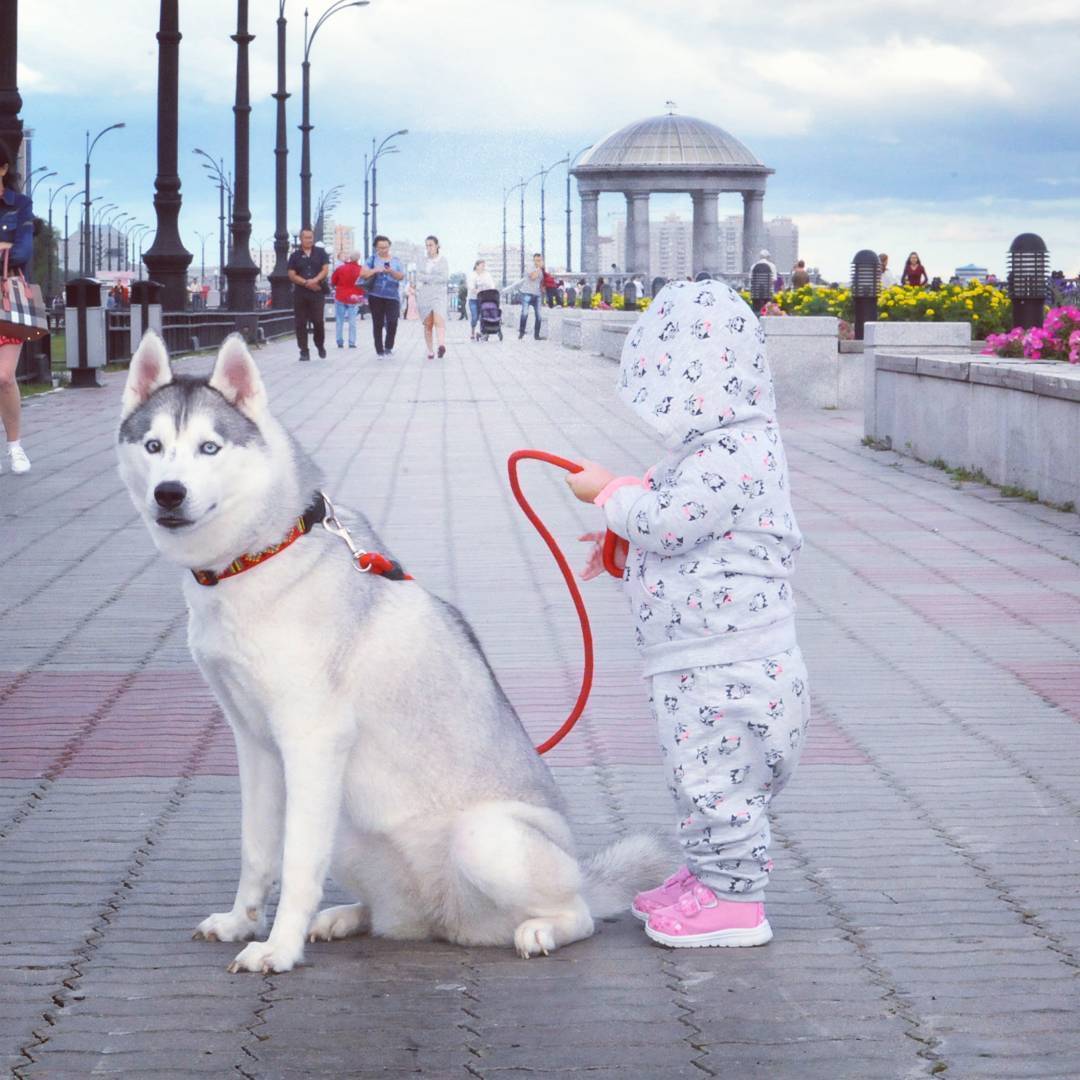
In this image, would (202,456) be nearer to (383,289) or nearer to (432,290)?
→ (383,289)

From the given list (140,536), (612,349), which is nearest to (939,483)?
(140,536)

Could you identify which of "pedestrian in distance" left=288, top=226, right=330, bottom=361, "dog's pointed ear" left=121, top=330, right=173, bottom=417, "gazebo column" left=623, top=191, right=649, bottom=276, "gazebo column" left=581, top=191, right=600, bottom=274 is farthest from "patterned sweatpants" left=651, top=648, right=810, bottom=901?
"gazebo column" left=581, top=191, right=600, bottom=274

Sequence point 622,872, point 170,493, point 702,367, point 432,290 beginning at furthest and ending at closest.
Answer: point 432,290 < point 622,872 < point 702,367 < point 170,493

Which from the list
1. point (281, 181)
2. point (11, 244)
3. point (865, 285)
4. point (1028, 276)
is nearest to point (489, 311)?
point (281, 181)

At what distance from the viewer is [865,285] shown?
24234mm

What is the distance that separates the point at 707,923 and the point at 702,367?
4.11ft

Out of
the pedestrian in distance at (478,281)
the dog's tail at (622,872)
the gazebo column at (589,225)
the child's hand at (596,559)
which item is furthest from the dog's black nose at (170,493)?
the gazebo column at (589,225)

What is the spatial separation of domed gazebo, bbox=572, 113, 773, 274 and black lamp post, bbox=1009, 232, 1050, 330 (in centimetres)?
8432

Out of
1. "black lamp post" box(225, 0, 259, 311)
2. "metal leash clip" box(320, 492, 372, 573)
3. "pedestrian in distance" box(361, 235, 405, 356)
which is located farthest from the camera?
"black lamp post" box(225, 0, 259, 311)

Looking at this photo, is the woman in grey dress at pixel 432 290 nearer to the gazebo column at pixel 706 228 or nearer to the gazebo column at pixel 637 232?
the gazebo column at pixel 706 228

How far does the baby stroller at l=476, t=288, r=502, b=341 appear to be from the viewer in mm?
49656

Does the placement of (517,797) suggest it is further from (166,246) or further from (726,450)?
(166,246)

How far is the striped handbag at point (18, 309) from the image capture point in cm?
1295

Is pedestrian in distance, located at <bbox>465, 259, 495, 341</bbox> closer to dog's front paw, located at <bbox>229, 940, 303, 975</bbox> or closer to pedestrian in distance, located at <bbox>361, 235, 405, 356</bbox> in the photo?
pedestrian in distance, located at <bbox>361, 235, 405, 356</bbox>
